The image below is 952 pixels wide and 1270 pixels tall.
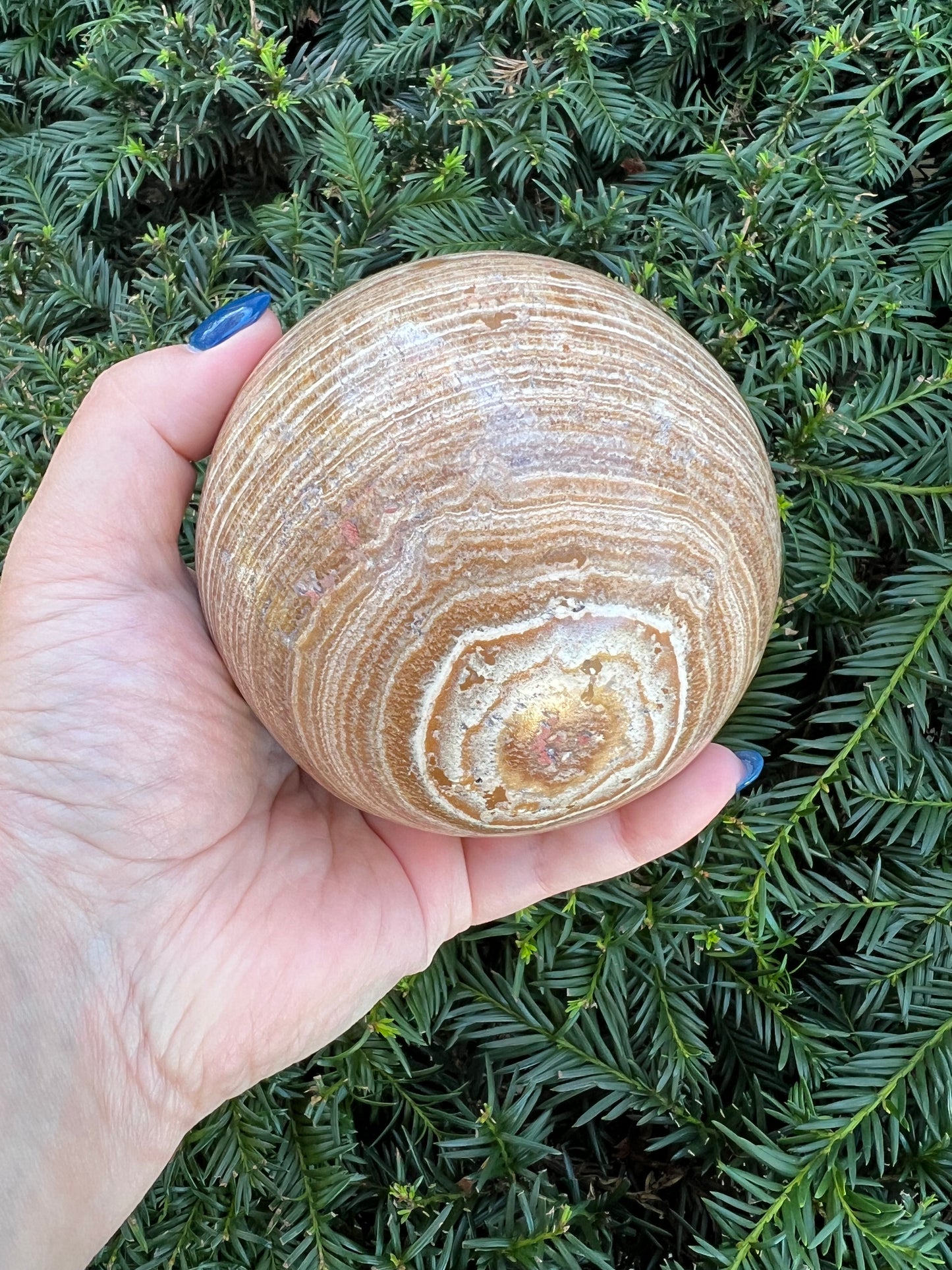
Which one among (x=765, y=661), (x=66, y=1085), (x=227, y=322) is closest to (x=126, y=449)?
(x=227, y=322)

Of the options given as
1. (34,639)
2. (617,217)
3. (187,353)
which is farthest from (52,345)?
(617,217)

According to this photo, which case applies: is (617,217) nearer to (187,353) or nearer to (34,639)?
(187,353)

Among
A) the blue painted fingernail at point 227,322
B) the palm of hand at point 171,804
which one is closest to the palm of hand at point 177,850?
the palm of hand at point 171,804

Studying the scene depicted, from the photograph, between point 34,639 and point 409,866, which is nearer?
point 34,639

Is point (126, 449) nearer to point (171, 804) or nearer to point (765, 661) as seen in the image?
point (171, 804)

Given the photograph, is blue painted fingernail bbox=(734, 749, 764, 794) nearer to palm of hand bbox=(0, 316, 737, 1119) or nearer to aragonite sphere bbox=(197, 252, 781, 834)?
palm of hand bbox=(0, 316, 737, 1119)

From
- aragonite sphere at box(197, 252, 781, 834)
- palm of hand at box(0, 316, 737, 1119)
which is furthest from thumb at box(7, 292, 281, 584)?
aragonite sphere at box(197, 252, 781, 834)

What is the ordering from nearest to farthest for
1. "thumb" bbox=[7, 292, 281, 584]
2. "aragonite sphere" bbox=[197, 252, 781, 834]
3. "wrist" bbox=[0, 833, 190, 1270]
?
"aragonite sphere" bbox=[197, 252, 781, 834] < "wrist" bbox=[0, 833, 190, 1270] < "thumb" bbox=[7, 292, 281, 584]
